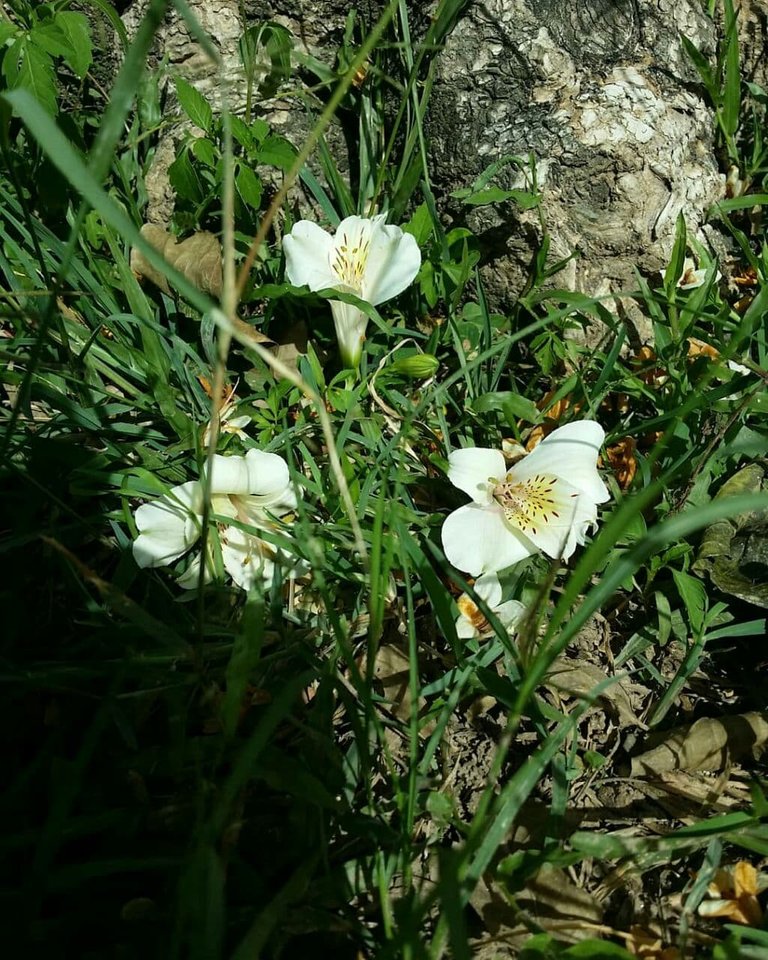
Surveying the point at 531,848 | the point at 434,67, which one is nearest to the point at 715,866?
the point at 531,848

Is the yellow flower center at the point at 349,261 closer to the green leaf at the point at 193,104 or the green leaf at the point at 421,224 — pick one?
the green leaf at the point at 421,224

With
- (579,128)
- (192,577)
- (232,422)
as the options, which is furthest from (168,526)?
(579,128)

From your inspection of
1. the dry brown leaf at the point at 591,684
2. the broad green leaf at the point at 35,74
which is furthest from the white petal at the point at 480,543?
the broad green leaf at the point at 35,74

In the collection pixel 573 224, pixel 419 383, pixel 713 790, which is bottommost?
pixel 713 790

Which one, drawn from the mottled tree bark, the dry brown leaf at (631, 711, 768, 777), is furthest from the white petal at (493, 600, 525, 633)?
the mottled tree bark

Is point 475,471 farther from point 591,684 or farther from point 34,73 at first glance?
point 34,73

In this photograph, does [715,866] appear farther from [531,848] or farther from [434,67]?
[434,67]
